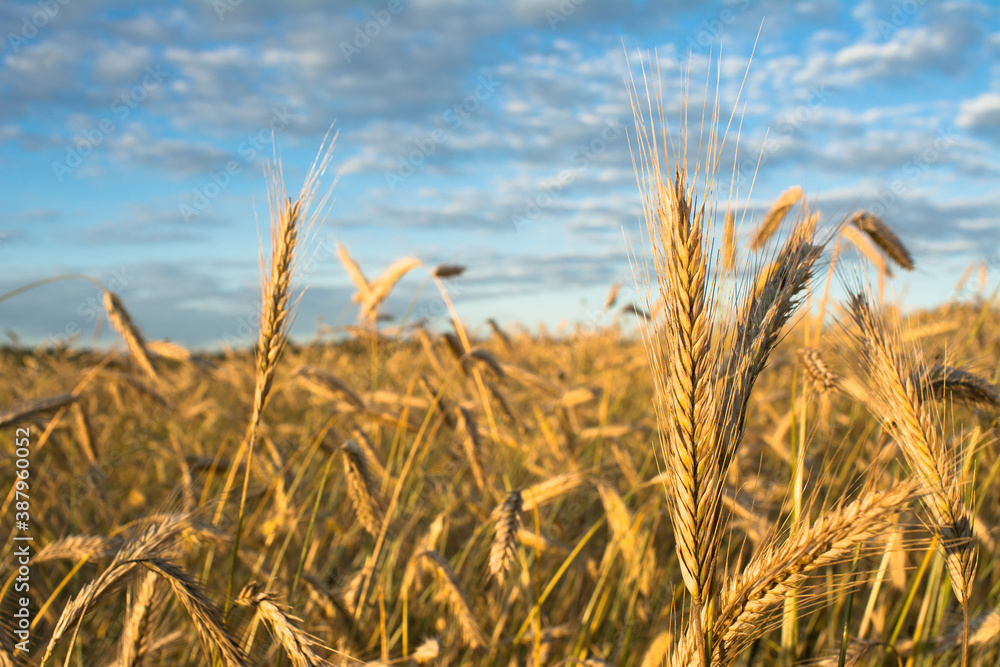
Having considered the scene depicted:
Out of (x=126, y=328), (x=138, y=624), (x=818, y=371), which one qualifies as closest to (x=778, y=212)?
(x=818, y=371)

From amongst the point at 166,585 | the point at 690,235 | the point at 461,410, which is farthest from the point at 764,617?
the point at 461,410

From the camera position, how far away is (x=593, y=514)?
4.04 metres

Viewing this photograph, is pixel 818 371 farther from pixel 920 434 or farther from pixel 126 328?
pixel 126 328

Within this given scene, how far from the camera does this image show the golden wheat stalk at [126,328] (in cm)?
288

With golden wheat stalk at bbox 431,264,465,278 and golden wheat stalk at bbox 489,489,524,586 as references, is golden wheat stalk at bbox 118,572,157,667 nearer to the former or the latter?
golden wheat stalk at bbox 489,489,524,586

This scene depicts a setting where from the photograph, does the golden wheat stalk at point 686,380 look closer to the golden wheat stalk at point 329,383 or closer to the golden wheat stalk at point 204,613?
the golden wheat stalk at point 204,613

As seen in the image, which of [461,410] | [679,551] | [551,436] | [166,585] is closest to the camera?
[679,551]

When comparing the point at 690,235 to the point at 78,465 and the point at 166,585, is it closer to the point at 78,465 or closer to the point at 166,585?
the point at 166,585

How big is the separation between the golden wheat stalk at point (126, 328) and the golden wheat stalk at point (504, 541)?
2.16 meters

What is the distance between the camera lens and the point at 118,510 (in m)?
3.89

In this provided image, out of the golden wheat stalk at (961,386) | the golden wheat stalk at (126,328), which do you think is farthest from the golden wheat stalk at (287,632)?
the golden wheat stalk at (126,328)

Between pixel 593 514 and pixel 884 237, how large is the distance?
2.45 metres

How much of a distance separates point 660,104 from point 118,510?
14.0ft

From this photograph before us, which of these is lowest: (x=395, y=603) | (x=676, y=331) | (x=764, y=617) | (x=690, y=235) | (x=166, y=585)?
(x=395, y=603)
